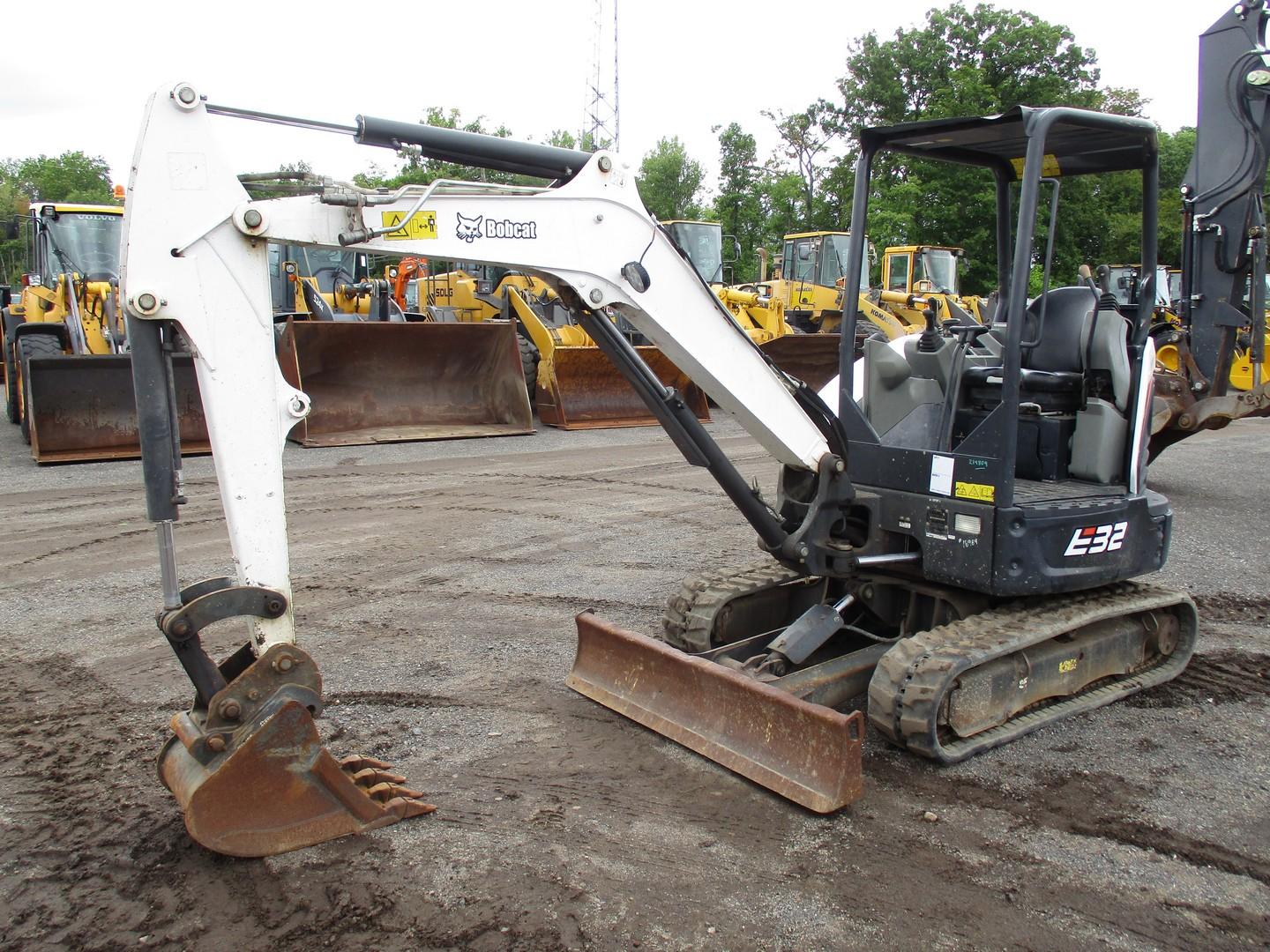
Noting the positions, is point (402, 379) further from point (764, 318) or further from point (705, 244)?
point (705, 244)

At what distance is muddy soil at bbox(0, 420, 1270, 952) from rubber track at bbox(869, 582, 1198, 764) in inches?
3.7

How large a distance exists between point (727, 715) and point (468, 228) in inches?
77.5

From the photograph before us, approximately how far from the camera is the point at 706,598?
469 centimetres

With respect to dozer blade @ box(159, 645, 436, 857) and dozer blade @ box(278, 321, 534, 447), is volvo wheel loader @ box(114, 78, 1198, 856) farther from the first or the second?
dozer blade @ box(278, 321, 534, 447)

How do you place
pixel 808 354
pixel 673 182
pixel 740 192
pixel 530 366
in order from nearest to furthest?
1. pixel 530 366
2. pixel 808 354
3. pixel 740 192
4. pixel 673 182

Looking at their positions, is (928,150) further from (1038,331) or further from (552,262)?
(552,262)

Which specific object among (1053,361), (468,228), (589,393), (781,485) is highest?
(468,228)

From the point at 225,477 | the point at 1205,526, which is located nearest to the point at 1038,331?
the point at 225,477

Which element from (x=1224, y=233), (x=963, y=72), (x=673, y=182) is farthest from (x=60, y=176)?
(x=1224, y=233)

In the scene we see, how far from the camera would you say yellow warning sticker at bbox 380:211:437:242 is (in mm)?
3229

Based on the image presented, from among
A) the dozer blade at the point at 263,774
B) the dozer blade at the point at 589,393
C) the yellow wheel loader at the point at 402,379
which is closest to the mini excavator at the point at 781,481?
the dozer blade at the point at 263,774

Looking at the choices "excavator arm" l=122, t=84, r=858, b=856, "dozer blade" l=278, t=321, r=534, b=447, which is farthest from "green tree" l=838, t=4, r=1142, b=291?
"excavator arm" l=122, t=84, r=858, b=856

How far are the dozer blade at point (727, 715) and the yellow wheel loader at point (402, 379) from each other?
716 centimetres

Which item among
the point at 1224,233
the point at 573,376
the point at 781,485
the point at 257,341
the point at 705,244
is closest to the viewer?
the point at 257,341
